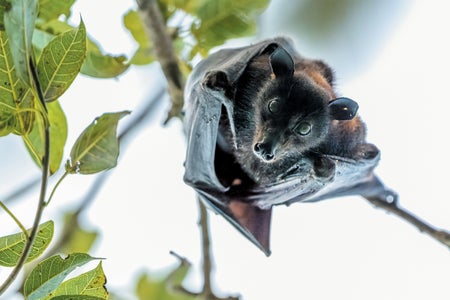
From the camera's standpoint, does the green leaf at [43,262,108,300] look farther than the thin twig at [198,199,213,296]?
No

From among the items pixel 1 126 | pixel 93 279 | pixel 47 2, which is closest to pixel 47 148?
pixel 1 126

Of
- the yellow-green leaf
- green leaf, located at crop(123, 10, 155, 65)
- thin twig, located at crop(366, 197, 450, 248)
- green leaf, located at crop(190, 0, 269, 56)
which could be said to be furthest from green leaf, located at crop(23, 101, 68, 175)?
thin twig, located at crop(366, 197, 450, 248)

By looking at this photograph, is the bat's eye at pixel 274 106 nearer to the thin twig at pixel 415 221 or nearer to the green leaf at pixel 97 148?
the green leaf at pixel 97 148

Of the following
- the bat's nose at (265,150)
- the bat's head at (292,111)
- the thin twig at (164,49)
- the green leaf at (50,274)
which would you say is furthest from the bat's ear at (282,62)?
the green leaf at (50,274)

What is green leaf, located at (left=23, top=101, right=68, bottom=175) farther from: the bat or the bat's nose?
the bat's nose

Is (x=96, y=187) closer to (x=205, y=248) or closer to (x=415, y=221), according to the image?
(x=205, y=248)

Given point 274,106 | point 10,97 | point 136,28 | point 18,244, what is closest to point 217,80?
point 274,106
